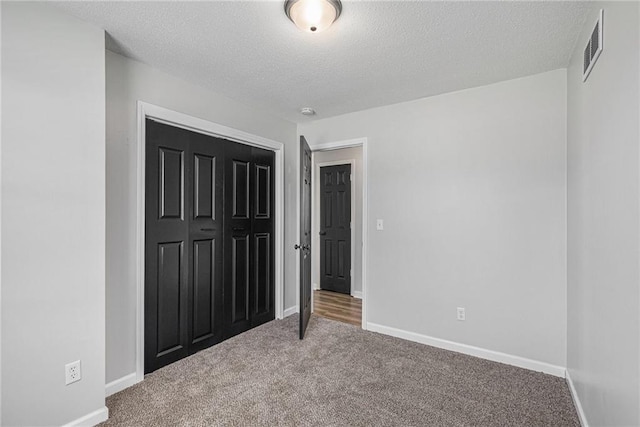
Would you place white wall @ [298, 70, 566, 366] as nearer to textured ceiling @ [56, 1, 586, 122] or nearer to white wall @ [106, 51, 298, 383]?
textured ceiling @ [56, 1, 586, 122]

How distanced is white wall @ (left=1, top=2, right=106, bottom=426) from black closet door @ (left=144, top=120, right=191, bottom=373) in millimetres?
522

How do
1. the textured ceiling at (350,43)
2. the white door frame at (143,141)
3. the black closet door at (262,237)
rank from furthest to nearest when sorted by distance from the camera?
the black closet door at (262,237), the white door frame at (143,141), the textured ceiling at (350,43)

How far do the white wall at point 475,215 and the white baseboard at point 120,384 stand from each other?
2.17 meters

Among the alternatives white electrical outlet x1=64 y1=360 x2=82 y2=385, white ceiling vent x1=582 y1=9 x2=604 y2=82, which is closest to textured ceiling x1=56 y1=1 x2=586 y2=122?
white ceiling vent x1=582 y1=9 x2=604 y2=82

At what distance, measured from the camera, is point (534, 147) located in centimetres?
251

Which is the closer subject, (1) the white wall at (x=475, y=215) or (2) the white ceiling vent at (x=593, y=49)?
(2) the white ceiling vent at (x=593, y=49)

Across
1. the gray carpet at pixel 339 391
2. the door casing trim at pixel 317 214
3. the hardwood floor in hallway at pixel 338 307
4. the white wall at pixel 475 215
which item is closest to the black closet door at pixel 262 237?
the gray carpet at pixel 339 391

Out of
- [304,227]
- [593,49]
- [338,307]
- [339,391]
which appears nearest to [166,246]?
[304,227]

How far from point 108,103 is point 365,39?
Result: 1.76 m

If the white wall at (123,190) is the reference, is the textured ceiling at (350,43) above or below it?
above

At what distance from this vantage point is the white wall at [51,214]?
1562 millimetres

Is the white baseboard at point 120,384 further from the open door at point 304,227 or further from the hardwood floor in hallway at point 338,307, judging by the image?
the hardwood floor in hallway at point 338,307

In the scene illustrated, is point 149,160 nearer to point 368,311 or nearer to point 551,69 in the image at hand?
point 368,311

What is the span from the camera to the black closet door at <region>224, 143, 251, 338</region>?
3045 millimetres
